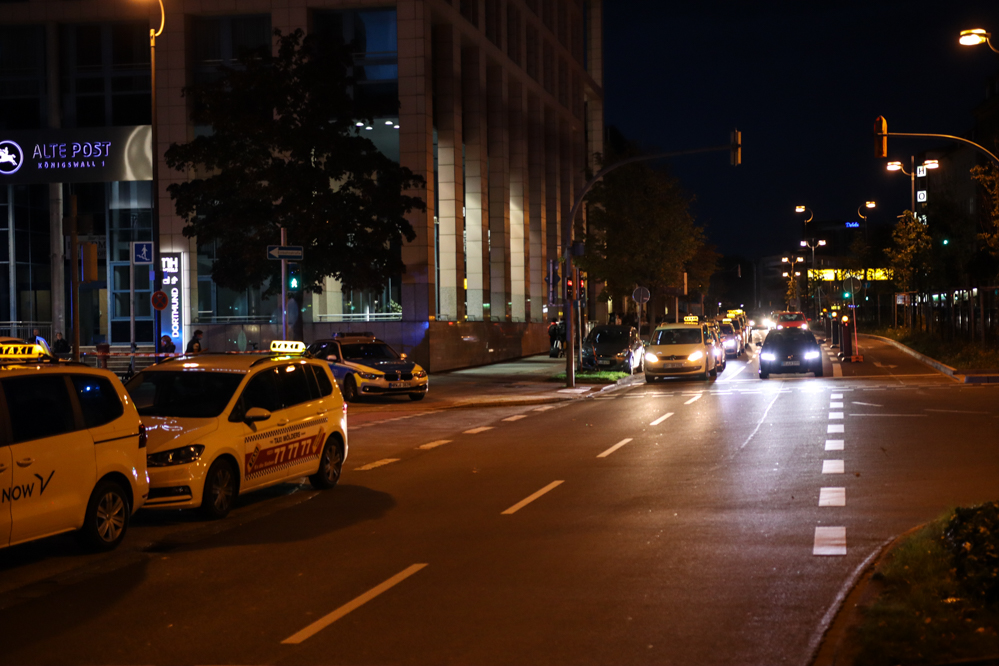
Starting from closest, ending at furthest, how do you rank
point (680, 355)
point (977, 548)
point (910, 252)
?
point (977, 548) < point (680, 355) < point (910, 252)

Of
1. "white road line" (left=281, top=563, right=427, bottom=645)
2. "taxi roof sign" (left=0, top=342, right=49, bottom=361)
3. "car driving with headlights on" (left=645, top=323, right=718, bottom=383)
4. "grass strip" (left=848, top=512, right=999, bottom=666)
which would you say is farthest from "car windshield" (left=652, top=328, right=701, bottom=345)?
"grass strip" (left=848, top=512, right=999, bottom=666)

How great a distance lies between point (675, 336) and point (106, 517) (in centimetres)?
2718

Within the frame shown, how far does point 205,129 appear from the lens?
44.3 m

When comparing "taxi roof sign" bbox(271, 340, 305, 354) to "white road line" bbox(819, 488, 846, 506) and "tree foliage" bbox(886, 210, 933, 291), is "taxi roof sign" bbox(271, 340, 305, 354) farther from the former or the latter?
"tree foliage" bbox(886, 210, 933, 291)

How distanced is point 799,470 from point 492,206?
39.0 meters

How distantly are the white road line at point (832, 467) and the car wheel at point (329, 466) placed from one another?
5.98 meters

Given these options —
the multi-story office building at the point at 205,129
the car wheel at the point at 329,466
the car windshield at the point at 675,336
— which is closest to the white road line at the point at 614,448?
the car wheel at the point at 329,466

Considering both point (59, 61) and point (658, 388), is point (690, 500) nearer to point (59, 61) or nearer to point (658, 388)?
point (658, 388)

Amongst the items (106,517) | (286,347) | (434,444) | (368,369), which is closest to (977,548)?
(106,517)

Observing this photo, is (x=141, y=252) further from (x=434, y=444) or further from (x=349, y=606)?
(x=349, y=606)

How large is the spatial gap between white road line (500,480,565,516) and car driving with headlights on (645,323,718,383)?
68.7 ft

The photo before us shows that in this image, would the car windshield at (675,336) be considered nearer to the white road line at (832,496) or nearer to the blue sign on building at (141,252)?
the blue sign on building at (141,252)

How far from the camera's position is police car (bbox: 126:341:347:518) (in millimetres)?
11008

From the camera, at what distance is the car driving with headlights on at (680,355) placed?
33.7 m
